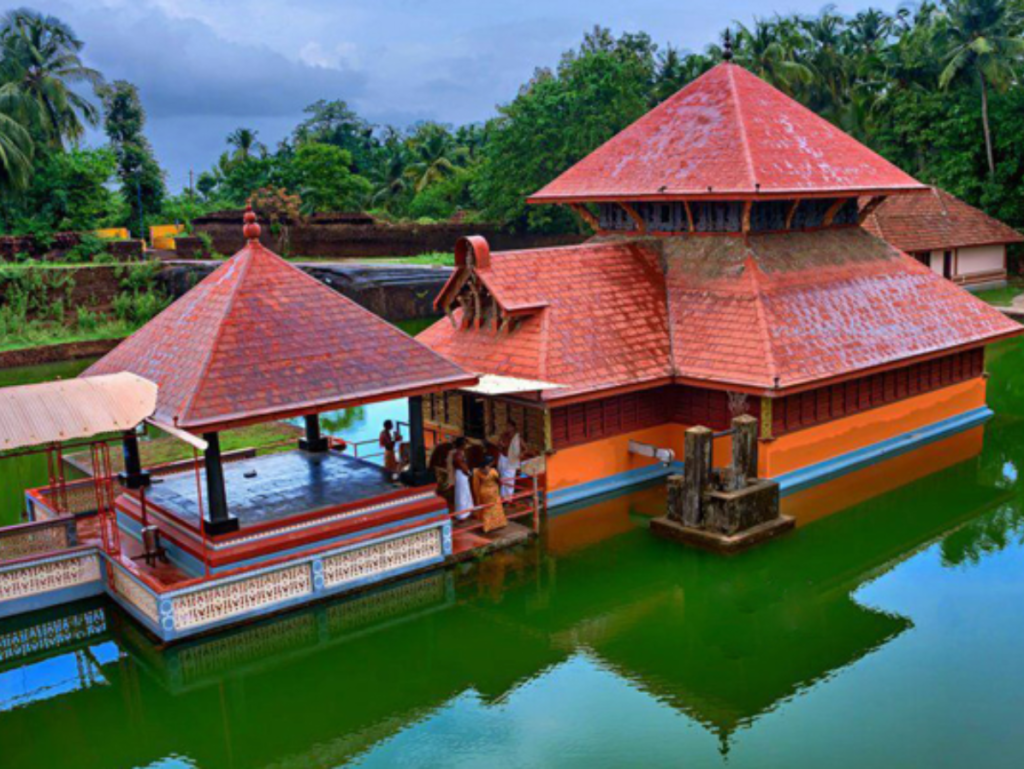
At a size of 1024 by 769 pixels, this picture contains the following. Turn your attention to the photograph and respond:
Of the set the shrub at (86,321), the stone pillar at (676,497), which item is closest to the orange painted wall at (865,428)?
the stone pillar at (676,497)

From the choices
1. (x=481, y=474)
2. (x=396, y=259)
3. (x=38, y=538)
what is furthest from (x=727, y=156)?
(x=396, y=259)

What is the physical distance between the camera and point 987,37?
33281 millimetres

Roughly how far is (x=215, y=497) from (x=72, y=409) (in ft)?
5.61

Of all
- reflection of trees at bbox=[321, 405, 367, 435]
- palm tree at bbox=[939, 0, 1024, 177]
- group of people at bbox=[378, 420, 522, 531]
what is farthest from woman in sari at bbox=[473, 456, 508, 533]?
palm tree at bbox=[939, 0, 1024, 177]

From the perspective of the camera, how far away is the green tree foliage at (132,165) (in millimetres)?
44812

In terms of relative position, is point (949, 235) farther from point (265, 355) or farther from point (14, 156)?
point (14, 156)

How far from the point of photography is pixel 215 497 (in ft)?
33.7

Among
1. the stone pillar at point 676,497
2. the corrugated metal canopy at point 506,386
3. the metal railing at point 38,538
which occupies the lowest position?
the stone pillar at point 676,497

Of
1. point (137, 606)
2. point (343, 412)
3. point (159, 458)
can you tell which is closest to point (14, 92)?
point (343, 412)

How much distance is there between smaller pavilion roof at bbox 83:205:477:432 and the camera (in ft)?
33.4

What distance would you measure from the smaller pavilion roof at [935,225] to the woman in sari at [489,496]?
21.0 m

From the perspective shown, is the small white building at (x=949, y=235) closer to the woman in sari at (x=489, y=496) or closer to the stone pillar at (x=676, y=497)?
the stone pillar at (x=676, y=497)

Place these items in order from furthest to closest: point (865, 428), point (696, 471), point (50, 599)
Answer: point (865, 428) → point (696, 471) → point (50, 599)

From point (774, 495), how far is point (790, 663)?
140 inches
